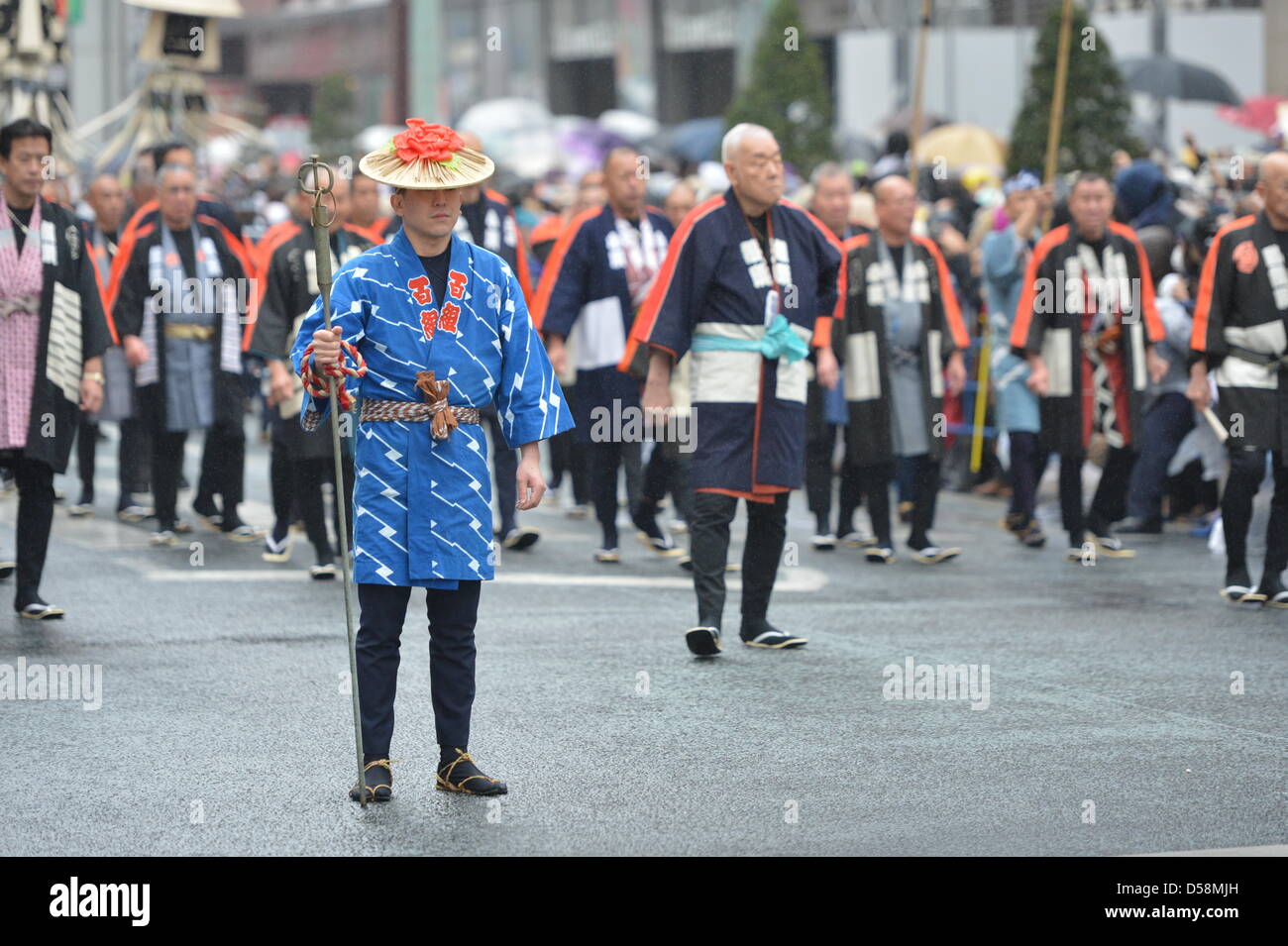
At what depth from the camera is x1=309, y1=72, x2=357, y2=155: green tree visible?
40.2 metres

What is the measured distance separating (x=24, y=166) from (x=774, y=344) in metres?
3.20

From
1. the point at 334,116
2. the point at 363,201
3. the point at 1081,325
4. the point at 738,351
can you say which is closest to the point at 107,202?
the point at 363,201

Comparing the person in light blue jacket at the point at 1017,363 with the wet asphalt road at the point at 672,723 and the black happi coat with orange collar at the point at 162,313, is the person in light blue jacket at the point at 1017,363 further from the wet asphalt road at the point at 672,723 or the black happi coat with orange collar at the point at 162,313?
the black happi coat with orange collar at the point at 162,313

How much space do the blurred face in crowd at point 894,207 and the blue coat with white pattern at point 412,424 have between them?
5.45 m

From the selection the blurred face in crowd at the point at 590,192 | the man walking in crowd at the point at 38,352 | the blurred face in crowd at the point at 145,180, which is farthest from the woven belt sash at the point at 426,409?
the blurred face in crowd at the point at 590,192

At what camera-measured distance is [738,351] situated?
8.20 m

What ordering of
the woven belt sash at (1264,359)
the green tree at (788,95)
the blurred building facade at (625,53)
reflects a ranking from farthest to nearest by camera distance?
the blurred building facade at (625,53) → the green tree at (788,95) → the woven belt sash at (1264,359)

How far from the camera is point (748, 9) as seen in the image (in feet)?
130

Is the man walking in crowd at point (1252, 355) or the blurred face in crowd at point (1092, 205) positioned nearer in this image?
the man walking in crowd at point (1252, 355)

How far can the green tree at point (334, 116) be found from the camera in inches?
1585

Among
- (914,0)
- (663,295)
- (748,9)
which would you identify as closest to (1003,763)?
(663,295)

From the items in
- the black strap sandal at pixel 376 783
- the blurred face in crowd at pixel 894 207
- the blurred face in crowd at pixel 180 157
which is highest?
the blurred face in crowd at pixel 180 157

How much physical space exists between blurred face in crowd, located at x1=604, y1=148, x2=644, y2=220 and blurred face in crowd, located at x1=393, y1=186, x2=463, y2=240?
16.9 feet
